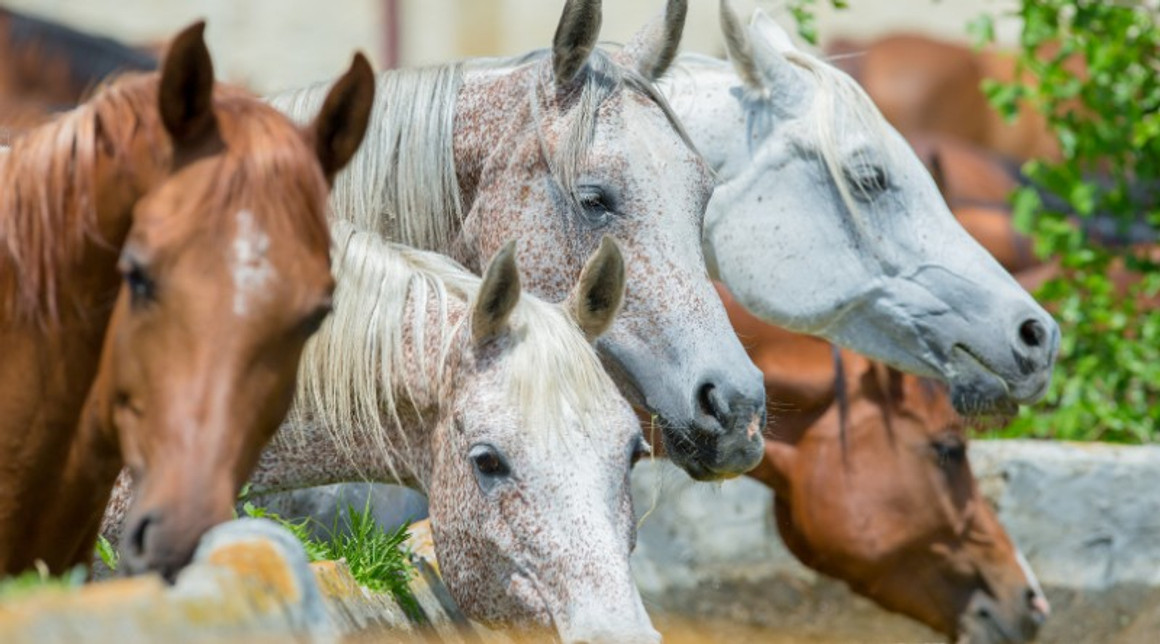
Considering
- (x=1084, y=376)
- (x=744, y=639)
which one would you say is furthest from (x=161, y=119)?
(x=1084, y=376)

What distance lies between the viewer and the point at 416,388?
3.38 m

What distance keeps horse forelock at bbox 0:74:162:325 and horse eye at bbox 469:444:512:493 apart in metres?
0.87

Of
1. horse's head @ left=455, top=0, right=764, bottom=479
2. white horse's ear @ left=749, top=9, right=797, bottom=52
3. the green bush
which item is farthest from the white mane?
the green bush

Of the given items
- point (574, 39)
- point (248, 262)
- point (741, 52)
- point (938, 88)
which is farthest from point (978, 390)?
point (938, 88)

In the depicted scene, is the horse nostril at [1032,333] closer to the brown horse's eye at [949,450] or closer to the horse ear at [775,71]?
the horse ear at [775,71]

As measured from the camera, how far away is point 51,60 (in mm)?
7199

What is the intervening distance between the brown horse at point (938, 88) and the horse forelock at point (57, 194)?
10490mm

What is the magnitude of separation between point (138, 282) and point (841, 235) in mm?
2652

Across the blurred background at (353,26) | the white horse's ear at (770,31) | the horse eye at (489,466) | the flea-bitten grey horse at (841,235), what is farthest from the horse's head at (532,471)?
the blurred background at (353,26)

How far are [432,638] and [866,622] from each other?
316cm

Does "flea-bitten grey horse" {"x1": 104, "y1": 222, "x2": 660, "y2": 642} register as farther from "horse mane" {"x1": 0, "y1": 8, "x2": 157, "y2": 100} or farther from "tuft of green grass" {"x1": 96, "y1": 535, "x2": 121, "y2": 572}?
"horse mane" {"x1": 0, "y1": 8, "x2": 157, "y2": 100}

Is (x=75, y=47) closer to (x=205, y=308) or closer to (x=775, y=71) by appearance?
(x=775, y=71)

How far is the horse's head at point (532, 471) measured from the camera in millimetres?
3041

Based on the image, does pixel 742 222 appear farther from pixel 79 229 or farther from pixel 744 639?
pixel 79 229
